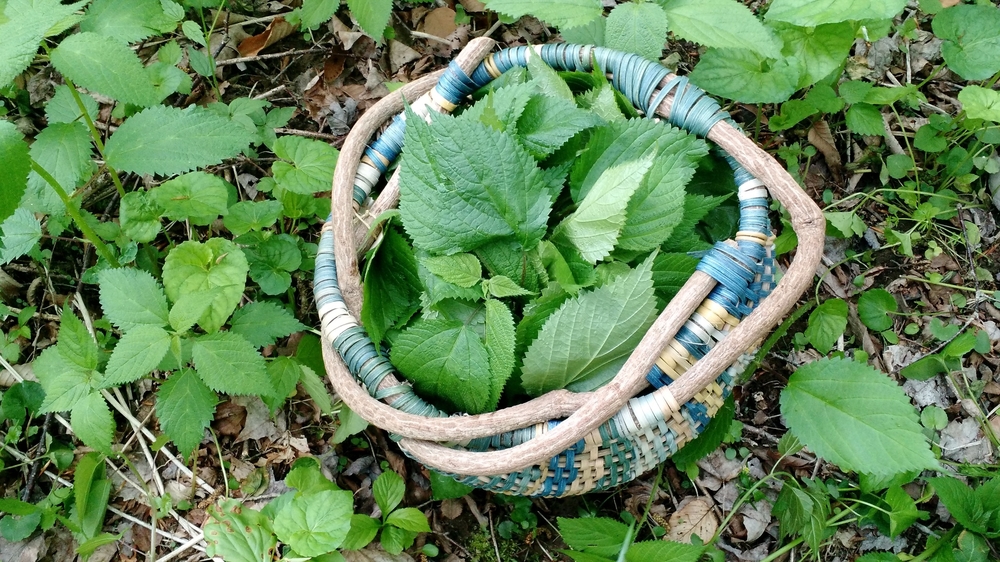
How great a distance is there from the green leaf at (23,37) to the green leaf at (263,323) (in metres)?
0.58

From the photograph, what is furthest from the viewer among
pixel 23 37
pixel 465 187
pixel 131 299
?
pixel 131 299

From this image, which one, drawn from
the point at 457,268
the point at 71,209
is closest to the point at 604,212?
the point at 457,268

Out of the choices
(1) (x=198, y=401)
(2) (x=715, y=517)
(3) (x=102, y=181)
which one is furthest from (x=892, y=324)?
(3) (x=102, y=181)

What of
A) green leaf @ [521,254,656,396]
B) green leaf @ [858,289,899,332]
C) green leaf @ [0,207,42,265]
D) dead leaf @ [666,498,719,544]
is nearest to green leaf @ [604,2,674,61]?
green leaf @ [521,254,656,396]

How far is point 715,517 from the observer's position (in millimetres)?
1508

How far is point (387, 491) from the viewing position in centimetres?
138

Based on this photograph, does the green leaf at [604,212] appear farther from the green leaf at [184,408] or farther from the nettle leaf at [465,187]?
the green leaf at [184,408]

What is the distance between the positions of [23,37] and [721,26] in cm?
119

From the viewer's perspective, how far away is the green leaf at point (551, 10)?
1315 millimetres

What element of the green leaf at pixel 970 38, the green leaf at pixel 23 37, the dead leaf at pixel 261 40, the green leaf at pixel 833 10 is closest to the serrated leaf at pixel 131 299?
the green leaf at pixel 23 37

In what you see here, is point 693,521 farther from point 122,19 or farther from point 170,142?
point 122,19

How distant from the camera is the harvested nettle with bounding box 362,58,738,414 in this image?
44.5 inches

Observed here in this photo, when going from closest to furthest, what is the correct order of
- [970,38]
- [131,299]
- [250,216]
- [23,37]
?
[23,37], [131,299], [250,216], [970,38]

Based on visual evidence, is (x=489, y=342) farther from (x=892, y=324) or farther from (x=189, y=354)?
(x=892, y=324)
